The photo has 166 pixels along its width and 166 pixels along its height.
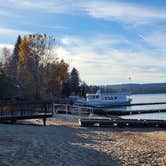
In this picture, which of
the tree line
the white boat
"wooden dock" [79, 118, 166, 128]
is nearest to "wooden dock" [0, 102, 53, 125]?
"wooden dock" [79, 118, 166, 128]

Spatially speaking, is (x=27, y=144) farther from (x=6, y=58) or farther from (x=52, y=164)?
(x=6, y=58)

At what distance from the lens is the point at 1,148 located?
639 inches

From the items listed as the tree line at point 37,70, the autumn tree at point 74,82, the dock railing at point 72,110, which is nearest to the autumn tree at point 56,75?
the tree line at point 37,70

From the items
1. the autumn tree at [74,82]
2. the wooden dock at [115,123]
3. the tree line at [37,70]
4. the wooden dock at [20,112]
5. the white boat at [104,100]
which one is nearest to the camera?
the wooden dock at [20,112]

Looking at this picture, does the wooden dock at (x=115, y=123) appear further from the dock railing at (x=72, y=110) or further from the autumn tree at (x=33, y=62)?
the autumn tree at (x=33, y=62)

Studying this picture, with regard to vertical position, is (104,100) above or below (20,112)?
above

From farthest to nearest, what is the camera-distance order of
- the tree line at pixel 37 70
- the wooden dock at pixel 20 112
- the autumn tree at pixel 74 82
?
the autumn tree at pixel 74 82 → the tree line at pixel 37 70 → the wooden dock at pixel 20 112

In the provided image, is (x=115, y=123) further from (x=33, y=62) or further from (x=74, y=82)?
(x=74, y=82)

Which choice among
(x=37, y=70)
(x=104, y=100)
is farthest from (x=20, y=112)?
(x=104, y=100)

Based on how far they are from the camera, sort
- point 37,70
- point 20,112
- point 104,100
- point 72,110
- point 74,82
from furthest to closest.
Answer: point 74,82 < point 104,100 < point 37,70 < point 72,110 < point 20,112

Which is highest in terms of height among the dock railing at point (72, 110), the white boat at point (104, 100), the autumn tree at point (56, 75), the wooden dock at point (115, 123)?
the autumn tree at point (56, 75)

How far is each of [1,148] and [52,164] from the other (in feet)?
8.16

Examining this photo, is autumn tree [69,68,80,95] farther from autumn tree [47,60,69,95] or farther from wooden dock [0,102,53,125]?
wooden dock [0,102,53,125]

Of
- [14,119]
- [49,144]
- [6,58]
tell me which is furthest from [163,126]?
[6,58]
